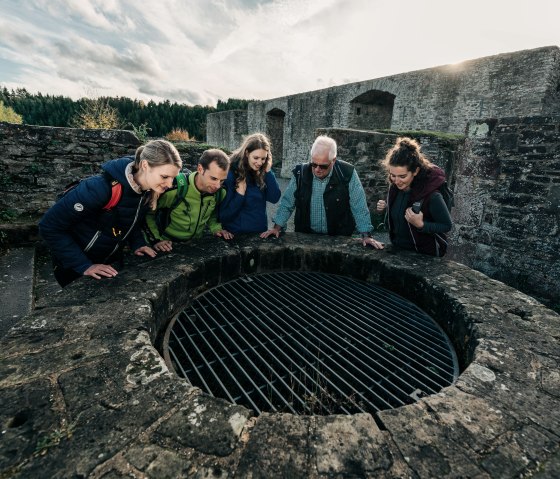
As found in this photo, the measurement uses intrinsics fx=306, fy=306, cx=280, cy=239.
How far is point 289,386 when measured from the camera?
1.71 meters

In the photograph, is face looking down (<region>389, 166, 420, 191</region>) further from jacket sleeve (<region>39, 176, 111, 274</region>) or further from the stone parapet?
jacket sleeve (<region>39, 176, 111, 274</region>)

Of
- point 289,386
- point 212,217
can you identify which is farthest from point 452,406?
point 212,217

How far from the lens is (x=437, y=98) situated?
925 centimetres

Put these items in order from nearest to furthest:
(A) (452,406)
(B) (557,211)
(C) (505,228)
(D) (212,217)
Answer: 1. (A) (452,406)
2. (D) (212,217)
3. (B) (557,211)
4. (C) (505,228)

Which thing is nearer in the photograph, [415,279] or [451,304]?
[451,304]

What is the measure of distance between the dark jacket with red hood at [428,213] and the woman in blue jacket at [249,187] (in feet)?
4.12

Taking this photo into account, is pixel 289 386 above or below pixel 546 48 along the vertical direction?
below

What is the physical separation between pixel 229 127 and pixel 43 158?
58.6ft

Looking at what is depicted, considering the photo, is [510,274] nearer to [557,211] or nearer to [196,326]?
[557,211]

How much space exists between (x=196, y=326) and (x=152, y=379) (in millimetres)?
856

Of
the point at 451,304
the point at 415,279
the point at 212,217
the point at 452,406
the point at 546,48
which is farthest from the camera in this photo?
the point at 546,48

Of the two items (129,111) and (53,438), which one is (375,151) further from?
(129,111)

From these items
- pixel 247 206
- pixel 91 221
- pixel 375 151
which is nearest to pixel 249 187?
pixel 247 206

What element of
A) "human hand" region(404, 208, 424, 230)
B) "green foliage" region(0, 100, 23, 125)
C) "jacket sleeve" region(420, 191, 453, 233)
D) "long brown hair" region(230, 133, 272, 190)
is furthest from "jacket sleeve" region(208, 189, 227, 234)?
"green foliage" region(0, 100, 23, 125)
